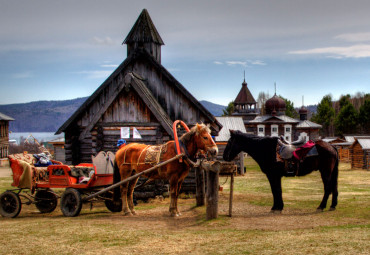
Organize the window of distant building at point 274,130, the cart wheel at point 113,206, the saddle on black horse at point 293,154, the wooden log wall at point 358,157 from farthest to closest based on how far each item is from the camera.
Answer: the window of distant building at point 274,130, the wooden log wall at point 358,157, the cart wheel at point 113,206, the saddle on black horse at point 293,154

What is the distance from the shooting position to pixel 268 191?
20109mm

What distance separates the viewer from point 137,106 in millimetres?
17500

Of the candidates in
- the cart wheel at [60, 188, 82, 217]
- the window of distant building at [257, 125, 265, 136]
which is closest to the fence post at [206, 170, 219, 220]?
the cart wheel at [60, 188, 82, 217]

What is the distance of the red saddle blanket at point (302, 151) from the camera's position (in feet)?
43.1

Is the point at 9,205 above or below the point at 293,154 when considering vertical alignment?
below

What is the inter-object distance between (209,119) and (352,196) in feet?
21.8

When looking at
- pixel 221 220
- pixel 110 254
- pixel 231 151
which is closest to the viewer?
pixel 110 254

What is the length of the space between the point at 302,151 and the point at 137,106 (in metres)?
7.00

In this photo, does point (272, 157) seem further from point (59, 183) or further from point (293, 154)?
point (59, 183)

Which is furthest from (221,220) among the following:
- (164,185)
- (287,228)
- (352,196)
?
(352,196)

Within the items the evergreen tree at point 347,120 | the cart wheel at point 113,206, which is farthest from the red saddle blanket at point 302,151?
the evergreen tree at point 347,120

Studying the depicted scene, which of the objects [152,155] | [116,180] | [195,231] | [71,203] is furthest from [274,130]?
[195,231]

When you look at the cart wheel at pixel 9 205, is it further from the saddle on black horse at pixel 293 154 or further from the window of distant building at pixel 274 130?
the window of distant building at pixel 274 130

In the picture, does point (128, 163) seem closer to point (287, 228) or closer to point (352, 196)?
→ point (287, 228)
